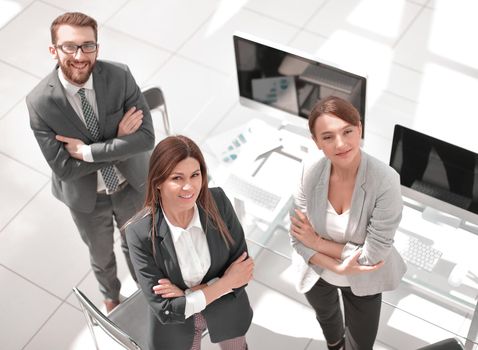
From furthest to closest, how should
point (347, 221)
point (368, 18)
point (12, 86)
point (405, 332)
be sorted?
1. point (368, 18)
2. point (12, 86)
3. point (405, 332)
4. point (347, 221)

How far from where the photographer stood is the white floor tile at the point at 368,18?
5566 millimetres

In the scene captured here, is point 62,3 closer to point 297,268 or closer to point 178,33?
point 178,33

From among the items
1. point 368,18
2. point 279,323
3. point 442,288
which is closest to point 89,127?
point 279,323

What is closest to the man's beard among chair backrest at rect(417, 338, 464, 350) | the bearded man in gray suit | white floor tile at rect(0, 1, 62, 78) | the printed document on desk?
the bearded man in gray suit

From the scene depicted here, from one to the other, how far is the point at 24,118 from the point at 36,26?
3.24ft

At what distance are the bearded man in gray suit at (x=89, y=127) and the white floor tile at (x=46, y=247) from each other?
82 centimetres

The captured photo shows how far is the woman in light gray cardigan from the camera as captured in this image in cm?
288


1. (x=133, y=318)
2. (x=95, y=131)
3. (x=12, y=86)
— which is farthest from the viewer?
(x=12, y=86)

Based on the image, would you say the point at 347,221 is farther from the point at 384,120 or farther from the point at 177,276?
the point at 384,120

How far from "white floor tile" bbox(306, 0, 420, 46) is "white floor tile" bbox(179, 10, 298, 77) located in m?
0.24

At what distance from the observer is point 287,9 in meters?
5.79

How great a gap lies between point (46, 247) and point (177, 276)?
187 centimetres

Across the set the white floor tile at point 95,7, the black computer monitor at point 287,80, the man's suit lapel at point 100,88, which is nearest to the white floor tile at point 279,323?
the black computer monitor at point 287,80

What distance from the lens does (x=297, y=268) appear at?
3340mm
